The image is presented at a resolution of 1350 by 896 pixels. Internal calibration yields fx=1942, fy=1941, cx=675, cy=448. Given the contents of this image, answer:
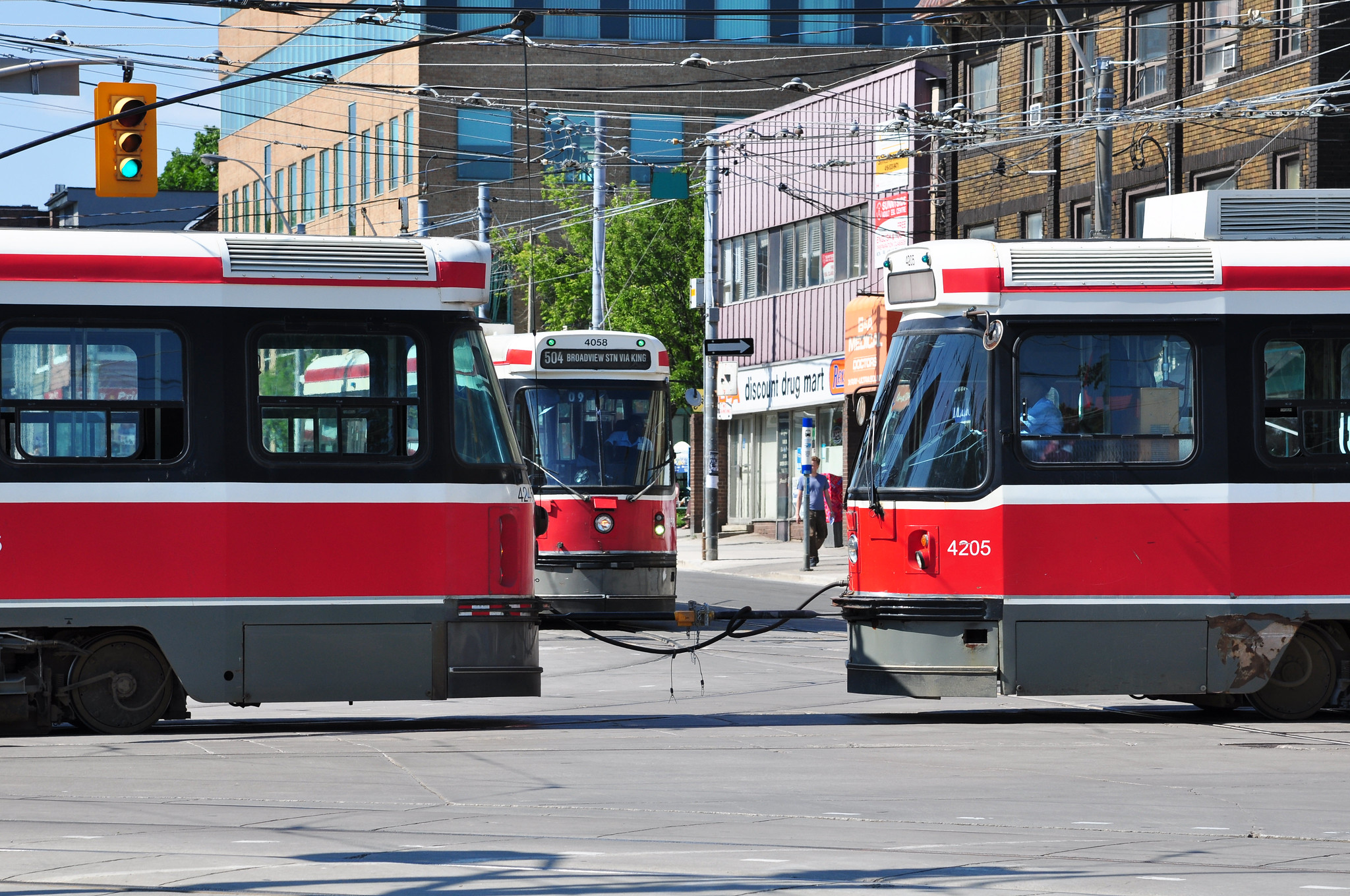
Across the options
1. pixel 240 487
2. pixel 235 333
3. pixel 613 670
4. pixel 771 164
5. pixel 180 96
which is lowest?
pixel 613 670

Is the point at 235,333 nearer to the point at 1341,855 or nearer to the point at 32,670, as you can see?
the point at 32,670

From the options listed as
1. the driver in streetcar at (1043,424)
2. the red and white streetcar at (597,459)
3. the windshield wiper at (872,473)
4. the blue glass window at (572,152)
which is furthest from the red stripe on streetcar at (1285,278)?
the blue glass window at (572,152)

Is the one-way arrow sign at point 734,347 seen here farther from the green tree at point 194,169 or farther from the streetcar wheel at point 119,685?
the green tree at point 194,169

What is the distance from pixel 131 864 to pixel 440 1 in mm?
52071

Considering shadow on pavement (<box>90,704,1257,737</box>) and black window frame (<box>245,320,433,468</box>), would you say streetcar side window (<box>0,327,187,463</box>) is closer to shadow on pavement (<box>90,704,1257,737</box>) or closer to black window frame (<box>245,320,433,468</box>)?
black window frame (<box>245,320,433,468</box>)

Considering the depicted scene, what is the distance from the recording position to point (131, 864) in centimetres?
783

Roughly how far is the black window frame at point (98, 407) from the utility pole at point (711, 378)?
79.5ft

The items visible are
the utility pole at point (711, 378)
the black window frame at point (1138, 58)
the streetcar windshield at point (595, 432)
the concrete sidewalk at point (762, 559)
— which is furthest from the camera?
the utility pole at point (711, 378)

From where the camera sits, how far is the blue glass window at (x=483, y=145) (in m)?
64.4

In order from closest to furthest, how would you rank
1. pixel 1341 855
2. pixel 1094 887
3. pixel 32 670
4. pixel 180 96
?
1. pixel 1094 887
2. pixel 1341 855
3. pixel 32 670
4. pixel 180 96

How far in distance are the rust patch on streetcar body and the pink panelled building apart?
2411 centimetres

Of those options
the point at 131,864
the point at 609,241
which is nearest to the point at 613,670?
the point at 131,864

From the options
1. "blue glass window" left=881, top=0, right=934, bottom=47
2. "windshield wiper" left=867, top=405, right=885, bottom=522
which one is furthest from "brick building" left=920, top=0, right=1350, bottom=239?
"blue glass window" left=881, top=0, right=934, bottom=47

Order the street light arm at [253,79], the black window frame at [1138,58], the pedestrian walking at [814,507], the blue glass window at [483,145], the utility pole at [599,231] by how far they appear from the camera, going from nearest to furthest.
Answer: the street light arm at [253,79]
the black window frame at [1138,58]
the pedestrian walking at [814,507]
the utility pole at [599,231]
the blue glass window at [483,145]
